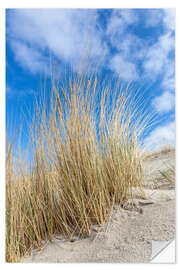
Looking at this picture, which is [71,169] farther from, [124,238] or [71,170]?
[124,238]

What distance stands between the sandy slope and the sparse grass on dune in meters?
0.06

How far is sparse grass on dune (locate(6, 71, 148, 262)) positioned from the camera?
5.03 ft

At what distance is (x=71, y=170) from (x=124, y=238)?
490mm

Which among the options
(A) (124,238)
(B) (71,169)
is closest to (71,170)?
(B) (71,169)

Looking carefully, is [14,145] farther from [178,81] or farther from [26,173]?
[178,81]

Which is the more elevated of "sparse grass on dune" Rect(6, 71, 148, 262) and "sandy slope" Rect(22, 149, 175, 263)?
"sparse grass on dune" Rect(6, 71, 148, 262)

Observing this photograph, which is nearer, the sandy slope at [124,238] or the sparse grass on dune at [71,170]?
the sandy slope at [124,238]

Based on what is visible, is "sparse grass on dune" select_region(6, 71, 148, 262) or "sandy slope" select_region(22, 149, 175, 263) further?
"sparse grass on dune" select_region(6, 71, 148, 262)

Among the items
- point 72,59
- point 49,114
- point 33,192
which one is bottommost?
point 33,192

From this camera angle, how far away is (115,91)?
65.8 inches

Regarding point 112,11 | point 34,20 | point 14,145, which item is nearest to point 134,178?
point 14,145

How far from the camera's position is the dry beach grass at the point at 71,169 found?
5.03ft

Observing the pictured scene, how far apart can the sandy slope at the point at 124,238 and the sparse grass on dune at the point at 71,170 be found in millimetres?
63
